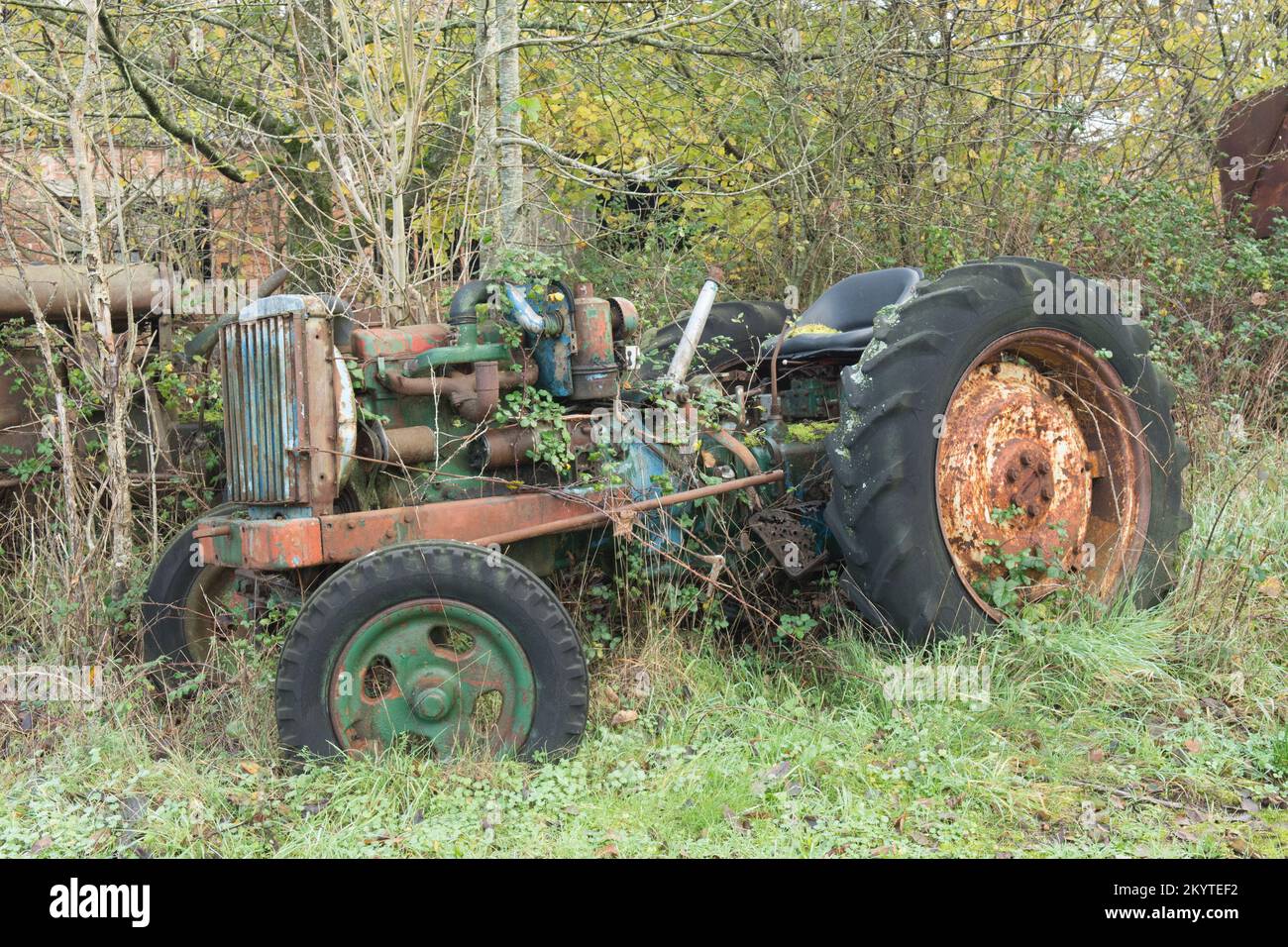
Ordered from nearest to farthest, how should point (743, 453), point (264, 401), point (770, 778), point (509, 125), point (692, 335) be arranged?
point (770, 778) < point (264, 401) < point (743, 453) < point (692, 335) < point (509, 125)

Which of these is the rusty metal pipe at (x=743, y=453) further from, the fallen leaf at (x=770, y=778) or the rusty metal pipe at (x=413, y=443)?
the fallen leaf at (x=770, y=778)

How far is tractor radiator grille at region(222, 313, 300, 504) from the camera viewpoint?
140 inches

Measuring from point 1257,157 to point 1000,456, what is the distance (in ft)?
15.8

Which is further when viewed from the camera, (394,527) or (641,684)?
(641,684)

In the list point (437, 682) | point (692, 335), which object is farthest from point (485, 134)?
point (437, 682)

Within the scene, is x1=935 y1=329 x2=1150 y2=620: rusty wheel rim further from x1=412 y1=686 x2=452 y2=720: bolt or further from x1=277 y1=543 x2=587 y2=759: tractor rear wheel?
x1=412 y1=686 x2=452 y2=720: bolt

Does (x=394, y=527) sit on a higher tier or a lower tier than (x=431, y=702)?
higher

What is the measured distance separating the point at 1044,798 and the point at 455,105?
5.72 m

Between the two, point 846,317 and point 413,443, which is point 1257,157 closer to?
point 846,317

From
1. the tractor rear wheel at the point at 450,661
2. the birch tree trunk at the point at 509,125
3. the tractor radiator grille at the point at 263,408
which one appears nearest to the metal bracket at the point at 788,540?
the tractor rear wheel at the point at 450,661

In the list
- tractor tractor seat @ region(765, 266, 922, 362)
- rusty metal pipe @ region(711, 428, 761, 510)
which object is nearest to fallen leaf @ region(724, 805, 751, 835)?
rusty metal pipe @ region(711, 428, 761, 510)

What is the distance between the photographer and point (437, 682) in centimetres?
339

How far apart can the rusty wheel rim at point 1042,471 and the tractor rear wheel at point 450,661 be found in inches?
57.5

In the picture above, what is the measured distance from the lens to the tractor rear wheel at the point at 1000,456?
3.77 metres
